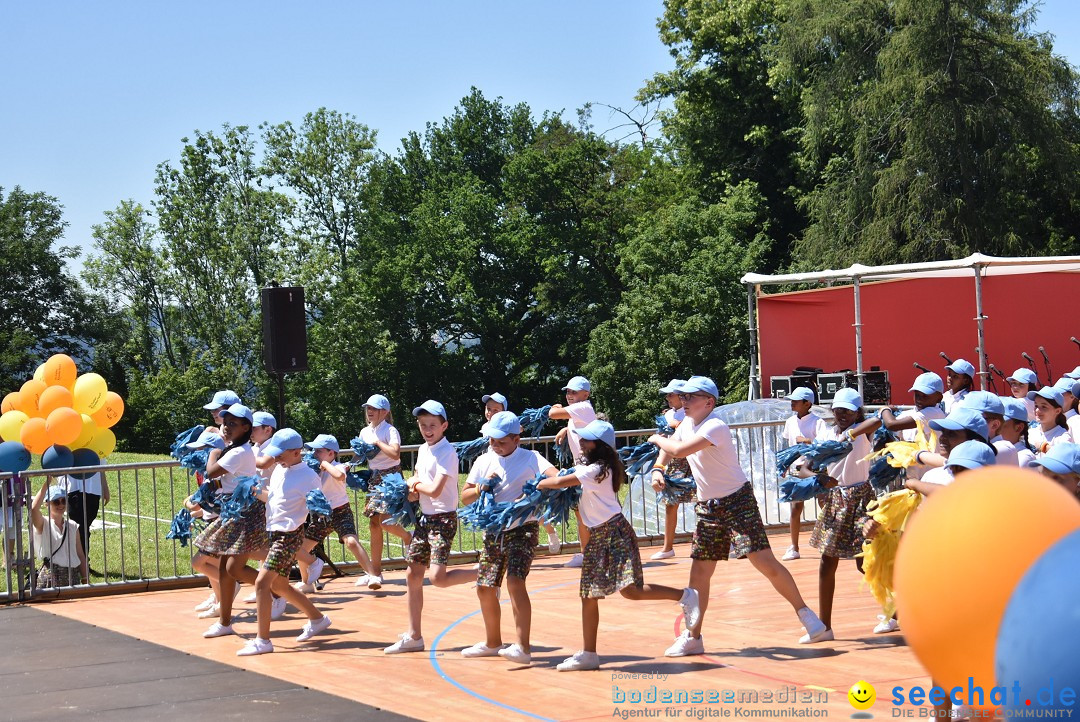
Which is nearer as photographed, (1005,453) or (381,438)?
(1005,453)

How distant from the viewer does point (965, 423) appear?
608 cm

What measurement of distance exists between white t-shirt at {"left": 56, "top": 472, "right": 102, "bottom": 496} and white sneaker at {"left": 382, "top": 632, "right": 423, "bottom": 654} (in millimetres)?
4999

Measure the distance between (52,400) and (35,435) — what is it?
59 centimetres

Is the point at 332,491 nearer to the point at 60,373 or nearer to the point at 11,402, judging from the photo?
the point at 60,373

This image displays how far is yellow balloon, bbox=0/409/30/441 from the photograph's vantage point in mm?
13680

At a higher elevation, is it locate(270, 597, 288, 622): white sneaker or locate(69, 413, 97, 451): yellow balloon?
locate(69, 413, 97, 451): yellow balloon

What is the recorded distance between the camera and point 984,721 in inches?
168

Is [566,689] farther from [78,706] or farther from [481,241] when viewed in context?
[481,241]

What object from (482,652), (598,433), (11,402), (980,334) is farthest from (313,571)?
(980,334)

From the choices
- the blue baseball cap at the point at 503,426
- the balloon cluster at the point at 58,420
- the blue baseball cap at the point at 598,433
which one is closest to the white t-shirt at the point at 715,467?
the blue baseball cap at the point at 598,433

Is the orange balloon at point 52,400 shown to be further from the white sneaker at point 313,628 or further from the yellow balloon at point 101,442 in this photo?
the white sneaker at point 313,628

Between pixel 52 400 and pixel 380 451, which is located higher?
pixel 52 400

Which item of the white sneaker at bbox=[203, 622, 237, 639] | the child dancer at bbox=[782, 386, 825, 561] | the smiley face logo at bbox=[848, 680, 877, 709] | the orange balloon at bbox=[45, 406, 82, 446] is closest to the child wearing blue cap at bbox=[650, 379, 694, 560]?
the child dancer at bbox=[782, 386, 825, 561]

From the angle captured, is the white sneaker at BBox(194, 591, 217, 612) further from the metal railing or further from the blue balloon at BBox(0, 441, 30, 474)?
the blue balloon at BBox(0, 441, 30, 474)
